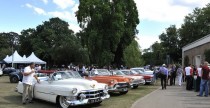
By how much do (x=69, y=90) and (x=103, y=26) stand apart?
35668 millimetres

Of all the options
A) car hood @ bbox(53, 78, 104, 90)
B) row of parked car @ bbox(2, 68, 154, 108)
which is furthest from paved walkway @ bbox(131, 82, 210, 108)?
car hood @ bbox(53, 78, 104, 90)

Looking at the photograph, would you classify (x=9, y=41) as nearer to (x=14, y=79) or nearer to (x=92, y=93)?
(x=14, y=79)

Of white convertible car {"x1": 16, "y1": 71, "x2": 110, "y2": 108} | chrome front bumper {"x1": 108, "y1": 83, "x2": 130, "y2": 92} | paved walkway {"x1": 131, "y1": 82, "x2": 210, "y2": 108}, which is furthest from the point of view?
chrome front bumper {"x1": 108, "y1": 83, "x2": 130, "y2": 92}

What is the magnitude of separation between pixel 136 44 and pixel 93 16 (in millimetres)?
21474

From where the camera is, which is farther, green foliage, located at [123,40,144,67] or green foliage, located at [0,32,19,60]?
green foliage, located at [0,32,19,60]

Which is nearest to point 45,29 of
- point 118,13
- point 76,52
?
point 76,52

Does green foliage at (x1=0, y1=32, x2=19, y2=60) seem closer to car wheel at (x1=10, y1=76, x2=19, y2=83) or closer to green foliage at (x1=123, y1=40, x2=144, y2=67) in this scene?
green foliage at (x1=123, y1=40, x2=144, y2=67)

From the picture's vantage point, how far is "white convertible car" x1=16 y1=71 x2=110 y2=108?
1252 cm

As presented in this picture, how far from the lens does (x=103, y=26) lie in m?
47.8

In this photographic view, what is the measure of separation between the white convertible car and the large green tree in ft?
105

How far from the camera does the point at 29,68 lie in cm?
1448

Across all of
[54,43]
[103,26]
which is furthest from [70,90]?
[54,43]

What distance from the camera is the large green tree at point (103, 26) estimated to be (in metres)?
46.7

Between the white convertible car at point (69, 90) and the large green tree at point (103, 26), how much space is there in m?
32.1
